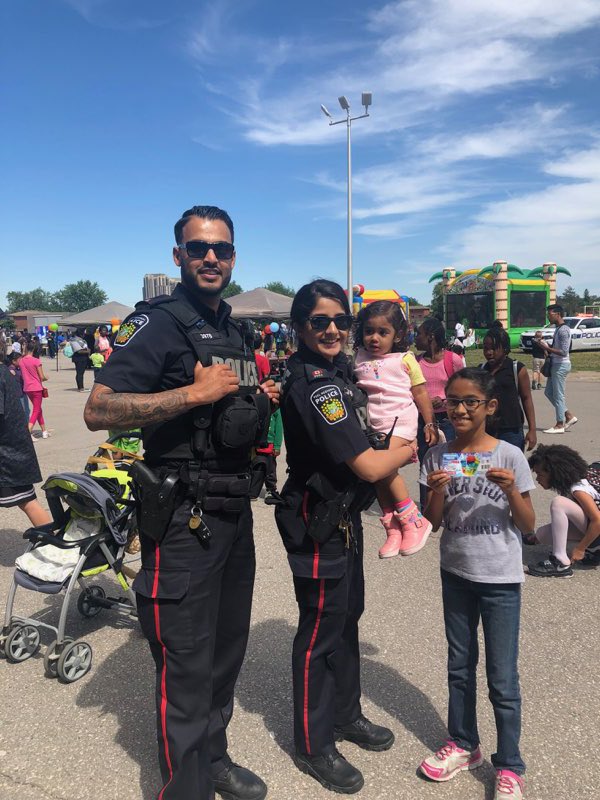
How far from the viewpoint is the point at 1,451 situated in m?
4.55

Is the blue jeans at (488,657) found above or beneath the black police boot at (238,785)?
above

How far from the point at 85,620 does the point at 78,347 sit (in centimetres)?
1526

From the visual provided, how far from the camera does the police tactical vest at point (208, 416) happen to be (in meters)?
2.12

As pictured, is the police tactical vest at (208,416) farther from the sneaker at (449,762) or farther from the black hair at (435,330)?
the black hair at (435,330)

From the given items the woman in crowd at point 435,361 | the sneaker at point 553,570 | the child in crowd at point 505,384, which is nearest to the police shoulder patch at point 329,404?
the sneaker at point 553,570

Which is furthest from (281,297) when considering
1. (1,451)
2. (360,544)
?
(360,544)

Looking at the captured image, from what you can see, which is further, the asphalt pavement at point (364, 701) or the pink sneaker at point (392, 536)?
the pink sneaker at point (392, 536)

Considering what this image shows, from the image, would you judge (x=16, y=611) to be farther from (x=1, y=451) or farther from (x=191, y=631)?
(x=191, y=631)

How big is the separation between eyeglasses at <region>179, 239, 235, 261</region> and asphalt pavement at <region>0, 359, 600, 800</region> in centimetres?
218

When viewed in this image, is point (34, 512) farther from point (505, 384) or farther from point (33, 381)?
point (33, 381)

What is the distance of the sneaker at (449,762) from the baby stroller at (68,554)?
1944 mm

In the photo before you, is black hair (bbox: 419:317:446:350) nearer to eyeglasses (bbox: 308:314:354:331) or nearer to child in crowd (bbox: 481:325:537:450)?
child in crowd (bbox: 481:325:537:450)

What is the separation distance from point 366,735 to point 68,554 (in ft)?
6.56

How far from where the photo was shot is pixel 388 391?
276cm
